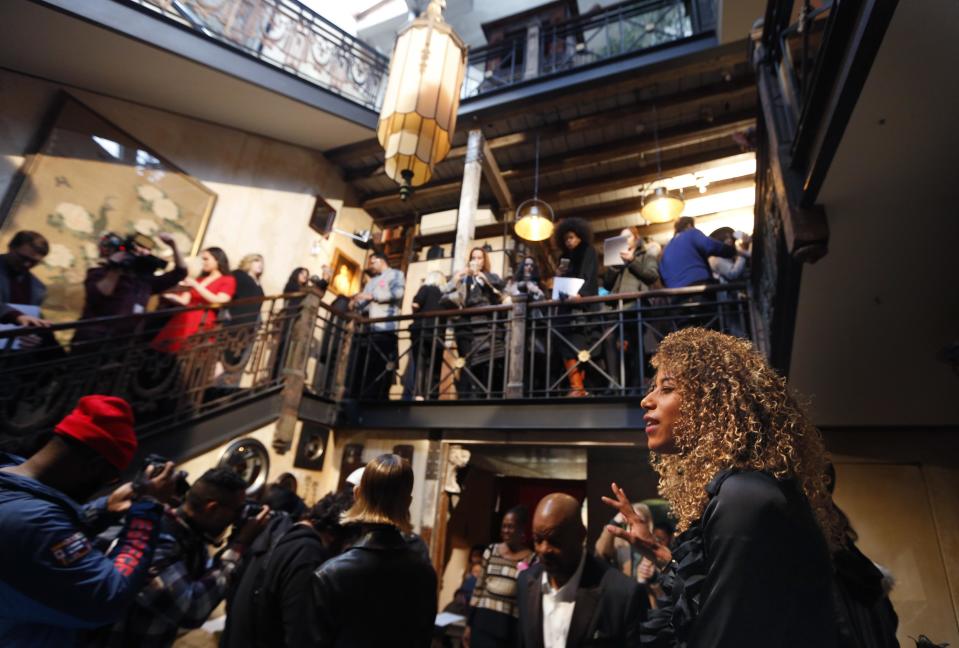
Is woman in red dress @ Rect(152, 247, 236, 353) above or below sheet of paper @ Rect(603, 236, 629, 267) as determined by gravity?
below

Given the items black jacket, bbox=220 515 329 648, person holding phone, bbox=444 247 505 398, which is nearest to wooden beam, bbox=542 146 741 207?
person holding phone, bbox=444 247 505 398

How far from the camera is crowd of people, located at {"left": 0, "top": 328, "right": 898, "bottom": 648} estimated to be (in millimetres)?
967

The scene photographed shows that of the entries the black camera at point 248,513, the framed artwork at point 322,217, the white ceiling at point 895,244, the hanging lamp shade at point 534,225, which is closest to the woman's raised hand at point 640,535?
the white ceiling at point 895,244

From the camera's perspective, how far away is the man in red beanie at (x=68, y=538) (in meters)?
1.40

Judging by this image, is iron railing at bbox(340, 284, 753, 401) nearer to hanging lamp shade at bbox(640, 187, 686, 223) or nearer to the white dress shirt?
hanging lamp shade at bbox(640, 187, 686, 223)

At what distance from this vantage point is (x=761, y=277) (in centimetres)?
399

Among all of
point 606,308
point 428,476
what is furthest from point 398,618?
point 606,308

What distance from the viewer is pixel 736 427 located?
1.21 m

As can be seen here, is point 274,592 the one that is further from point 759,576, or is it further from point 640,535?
point 759,576

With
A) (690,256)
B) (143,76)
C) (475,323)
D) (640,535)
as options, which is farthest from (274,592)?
(143,76)

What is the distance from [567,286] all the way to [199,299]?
14.1ft

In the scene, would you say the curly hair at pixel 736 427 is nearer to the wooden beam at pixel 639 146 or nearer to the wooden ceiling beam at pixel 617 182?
the wooden beam at pixel 639 146

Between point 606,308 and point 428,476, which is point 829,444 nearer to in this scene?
point 606,308

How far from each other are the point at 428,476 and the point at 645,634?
4212mm
